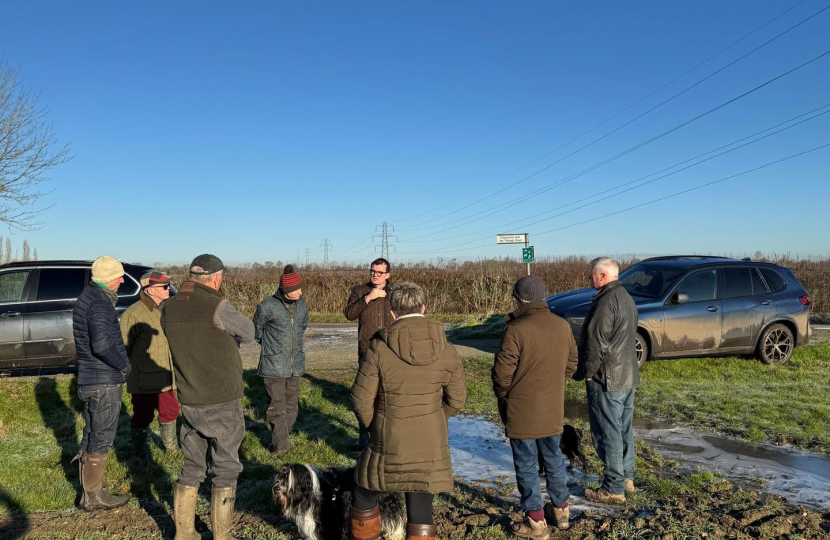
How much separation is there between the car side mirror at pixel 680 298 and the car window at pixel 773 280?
76.0 inches

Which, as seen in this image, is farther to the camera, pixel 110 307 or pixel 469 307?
pixel 469 307

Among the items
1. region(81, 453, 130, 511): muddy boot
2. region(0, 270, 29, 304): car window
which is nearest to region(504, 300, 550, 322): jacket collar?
region(81, 453, 130, 511): muddy boot

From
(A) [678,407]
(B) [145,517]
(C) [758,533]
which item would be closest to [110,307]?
(B) [145,517]

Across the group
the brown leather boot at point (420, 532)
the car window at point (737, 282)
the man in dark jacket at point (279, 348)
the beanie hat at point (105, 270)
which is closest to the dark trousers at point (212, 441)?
the brown leather boot at point (420, 532)

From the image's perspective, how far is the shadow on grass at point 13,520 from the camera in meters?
4.26

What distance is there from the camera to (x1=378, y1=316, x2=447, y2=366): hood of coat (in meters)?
3.27

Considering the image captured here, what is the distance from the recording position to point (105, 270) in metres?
4.60

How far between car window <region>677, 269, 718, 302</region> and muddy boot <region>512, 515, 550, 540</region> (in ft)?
23.2

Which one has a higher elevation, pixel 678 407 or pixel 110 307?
pixel 110 307

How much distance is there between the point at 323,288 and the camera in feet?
79.9

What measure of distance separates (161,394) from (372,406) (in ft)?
10.8

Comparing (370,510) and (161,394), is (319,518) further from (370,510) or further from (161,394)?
(161,394)

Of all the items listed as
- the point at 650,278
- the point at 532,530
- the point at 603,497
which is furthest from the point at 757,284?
the point at 532,530

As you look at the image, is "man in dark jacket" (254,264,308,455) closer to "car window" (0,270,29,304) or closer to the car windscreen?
"car window" (0,270,29,304)
